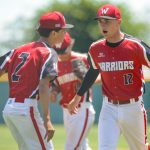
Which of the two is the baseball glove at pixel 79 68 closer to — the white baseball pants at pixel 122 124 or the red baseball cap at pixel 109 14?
the white baseball pants at pixel 122 124

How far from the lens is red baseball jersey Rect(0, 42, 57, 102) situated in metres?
8.24

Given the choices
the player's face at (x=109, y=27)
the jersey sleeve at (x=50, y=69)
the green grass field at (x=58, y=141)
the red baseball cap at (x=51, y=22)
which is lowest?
the green grass field at (x=58, y=141)

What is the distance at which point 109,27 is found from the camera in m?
8.97

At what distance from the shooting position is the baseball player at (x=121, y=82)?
8.97 m

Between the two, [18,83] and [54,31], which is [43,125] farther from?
[54,31]

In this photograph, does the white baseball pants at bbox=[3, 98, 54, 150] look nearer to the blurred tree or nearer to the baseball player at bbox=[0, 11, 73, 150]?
the baseball player at bbox=[0, 11, 73, 150]

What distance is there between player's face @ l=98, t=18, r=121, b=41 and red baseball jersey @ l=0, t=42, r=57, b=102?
2.83 ft

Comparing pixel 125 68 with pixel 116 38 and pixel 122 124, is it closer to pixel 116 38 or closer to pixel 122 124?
pixel 116 38

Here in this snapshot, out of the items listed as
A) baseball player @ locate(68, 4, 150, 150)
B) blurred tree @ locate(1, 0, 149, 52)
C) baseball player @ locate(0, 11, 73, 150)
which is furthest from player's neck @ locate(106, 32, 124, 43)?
blurred tree @ locate(1, 0, 149, 52)

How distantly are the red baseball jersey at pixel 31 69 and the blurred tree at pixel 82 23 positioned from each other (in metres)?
47.4

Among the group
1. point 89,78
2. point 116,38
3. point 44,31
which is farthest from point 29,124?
point 116,38

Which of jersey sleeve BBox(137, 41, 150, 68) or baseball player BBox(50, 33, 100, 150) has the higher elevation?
jersey sleeve BBox(137, 41, 150, 68)

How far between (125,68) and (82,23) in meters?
52.5

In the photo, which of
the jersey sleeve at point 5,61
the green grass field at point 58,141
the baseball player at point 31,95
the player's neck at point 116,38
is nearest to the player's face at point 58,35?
the baseball player at point 31,95
